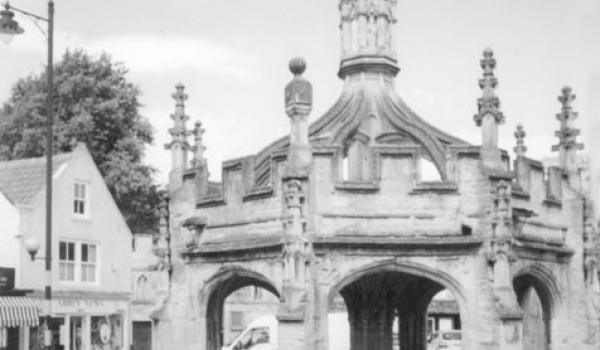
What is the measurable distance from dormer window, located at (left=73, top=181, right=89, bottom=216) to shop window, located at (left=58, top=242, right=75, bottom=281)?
1.43m

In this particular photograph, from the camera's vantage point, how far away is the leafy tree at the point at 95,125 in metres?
43.3

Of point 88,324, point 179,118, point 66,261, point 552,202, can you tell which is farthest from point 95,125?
point 552,202

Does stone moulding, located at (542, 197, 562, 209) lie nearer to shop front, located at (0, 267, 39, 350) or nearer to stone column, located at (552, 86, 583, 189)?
stone column, located at (552, 86, 583, 189)

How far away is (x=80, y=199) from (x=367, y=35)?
81.2 ft

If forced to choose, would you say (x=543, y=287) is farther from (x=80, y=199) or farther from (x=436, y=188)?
(x=80, y=199)

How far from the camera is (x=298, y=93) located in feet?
46.2

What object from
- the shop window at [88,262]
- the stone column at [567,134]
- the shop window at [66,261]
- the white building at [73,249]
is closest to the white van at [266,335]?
the white building at [73,249]

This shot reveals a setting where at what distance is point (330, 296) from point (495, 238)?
2.58 m

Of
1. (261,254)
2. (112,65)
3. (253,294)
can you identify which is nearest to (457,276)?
(261,254)

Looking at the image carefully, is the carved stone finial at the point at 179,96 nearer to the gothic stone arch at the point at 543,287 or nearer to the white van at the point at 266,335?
→ the gothic stone arch at the point at 543,287

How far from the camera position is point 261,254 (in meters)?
14.4

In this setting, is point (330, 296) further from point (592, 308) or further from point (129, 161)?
point (129, 161)

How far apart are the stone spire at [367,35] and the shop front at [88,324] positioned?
22989 mm

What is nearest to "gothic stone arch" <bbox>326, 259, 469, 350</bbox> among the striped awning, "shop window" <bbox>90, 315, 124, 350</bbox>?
the striped awning
